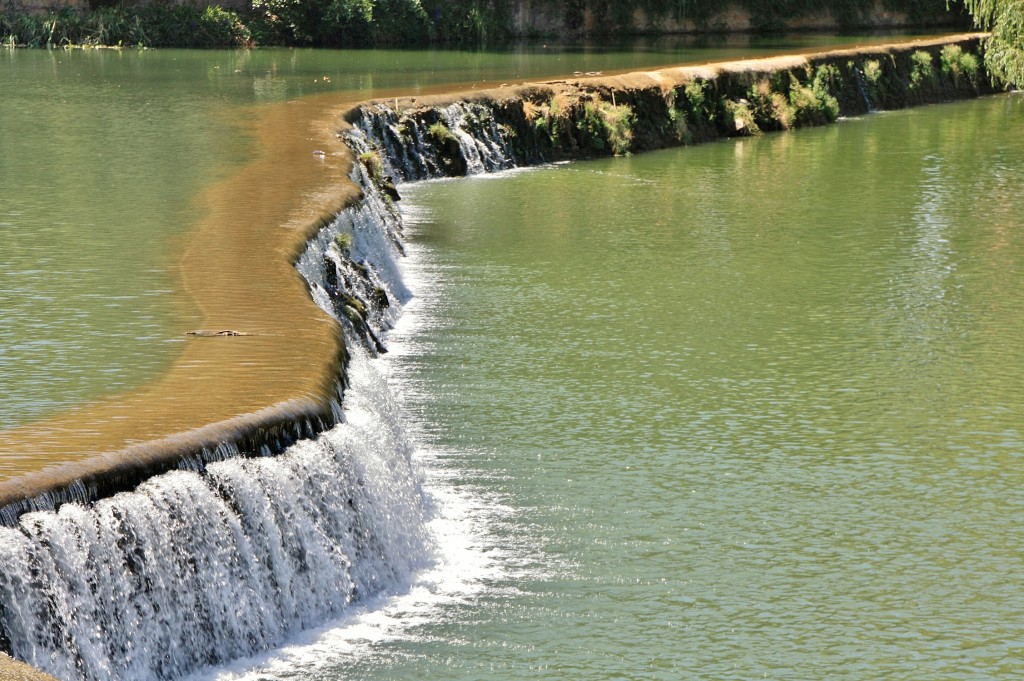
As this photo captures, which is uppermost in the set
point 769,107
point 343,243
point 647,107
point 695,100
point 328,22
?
point 328,22

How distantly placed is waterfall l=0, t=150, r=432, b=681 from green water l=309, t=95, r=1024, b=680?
703 mm

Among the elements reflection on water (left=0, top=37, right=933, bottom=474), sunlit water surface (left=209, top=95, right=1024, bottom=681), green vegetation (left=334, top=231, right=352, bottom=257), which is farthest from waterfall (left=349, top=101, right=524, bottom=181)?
green vegetation (left=334, top=231, right=352, bottom=257)

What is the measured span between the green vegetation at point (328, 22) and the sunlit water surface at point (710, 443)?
2752 centimetres

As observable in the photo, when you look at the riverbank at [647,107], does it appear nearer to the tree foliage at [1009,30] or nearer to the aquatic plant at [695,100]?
the aquatic plant at [695,100]

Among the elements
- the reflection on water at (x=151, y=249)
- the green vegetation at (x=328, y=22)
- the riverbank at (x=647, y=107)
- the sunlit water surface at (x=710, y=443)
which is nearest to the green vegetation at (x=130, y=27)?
the green vegetation at (x=328, y=22)

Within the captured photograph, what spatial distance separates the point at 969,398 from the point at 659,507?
4.47m

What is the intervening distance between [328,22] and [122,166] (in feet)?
98.3

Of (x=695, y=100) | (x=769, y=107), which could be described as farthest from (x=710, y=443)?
(x=769, y=107)

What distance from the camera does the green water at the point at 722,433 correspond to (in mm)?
10734

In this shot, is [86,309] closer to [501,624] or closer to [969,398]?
[501,624]

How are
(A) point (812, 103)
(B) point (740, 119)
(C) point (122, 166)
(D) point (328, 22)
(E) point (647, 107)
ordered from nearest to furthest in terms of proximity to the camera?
1. (C) point (122, 166)
2. (E) point (647, 107)
3. (B) point (740, 119)
4. (A) point (812, 103)
5. (D) point (328, 22)

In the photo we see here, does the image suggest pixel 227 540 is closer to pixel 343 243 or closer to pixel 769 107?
pixel 343 243

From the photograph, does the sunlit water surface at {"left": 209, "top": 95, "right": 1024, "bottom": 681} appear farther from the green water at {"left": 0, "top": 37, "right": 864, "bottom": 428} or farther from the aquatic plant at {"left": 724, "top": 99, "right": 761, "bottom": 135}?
the aquatic plant at {"left": 724, "top": 99, "right": 761, "bottom": 135}

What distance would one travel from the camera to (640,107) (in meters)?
34.6
